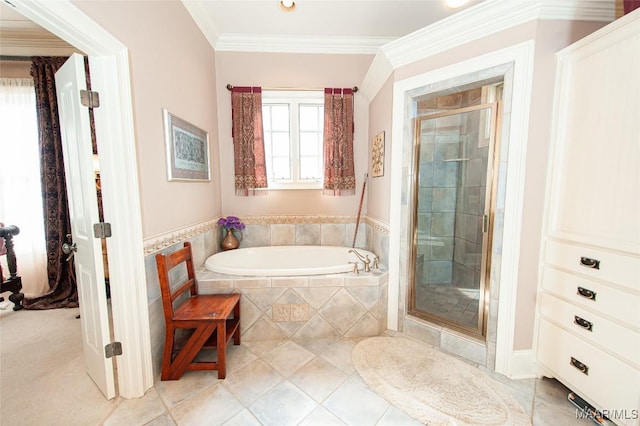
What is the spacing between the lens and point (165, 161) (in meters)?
1.70

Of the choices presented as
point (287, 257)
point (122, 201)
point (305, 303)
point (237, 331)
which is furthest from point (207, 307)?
point (287, 257)

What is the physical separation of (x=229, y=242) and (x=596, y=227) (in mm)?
2878

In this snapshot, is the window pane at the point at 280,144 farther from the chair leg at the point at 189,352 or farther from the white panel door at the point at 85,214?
the chair leg at the point at 189,352

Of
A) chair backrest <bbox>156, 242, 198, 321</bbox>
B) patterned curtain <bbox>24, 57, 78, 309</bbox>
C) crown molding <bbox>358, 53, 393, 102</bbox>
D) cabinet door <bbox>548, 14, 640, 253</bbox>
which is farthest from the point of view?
patterned curtain <bbox>24, 57, 78, 309</bbox>

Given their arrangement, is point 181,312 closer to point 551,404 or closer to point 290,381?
point 290,381

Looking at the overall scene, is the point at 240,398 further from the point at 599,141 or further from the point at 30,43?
the point at 30,43

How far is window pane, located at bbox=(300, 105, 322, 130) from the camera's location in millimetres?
2846

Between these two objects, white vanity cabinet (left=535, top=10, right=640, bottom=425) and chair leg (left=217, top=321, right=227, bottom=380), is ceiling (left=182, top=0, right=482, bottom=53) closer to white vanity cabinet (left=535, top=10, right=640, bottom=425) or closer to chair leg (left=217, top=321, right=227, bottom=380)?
white vanity cabinet (left=535, top=10, right=640, bottom=425)

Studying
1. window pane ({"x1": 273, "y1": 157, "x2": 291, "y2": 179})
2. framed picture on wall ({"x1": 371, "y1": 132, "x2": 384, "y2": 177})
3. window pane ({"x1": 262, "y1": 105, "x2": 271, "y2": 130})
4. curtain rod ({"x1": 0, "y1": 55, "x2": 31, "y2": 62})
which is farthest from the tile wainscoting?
curtain rod ({"x1": 0, "y1": 55, "x2": 31, "y2": 62})

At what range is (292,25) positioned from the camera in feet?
7.84

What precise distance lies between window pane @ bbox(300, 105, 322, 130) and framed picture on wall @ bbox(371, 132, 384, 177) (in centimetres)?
75

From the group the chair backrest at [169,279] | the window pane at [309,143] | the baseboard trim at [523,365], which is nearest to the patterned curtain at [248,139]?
the window pane at [309,143]

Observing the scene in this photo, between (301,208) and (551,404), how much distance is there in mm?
2506

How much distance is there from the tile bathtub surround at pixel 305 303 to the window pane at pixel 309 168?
1383 mm
